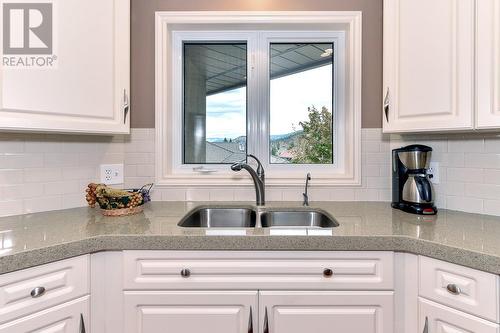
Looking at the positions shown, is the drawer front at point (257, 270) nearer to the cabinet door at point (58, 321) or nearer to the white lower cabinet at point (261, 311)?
the white lower cabinet at point (261, 311)

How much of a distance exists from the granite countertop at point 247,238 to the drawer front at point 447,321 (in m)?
0.17

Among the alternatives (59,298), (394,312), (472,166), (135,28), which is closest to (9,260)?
(59,298)

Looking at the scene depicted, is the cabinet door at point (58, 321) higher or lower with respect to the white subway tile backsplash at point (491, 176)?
lower

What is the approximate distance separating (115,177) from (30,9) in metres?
0.88

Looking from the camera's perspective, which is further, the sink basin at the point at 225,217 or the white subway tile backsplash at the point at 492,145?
the sink basin at the point at 225,217

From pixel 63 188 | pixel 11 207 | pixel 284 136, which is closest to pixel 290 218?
pixel 284 136

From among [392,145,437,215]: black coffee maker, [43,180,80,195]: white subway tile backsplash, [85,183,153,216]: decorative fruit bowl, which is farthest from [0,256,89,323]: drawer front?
[392,145,437,215]: black coffee maker

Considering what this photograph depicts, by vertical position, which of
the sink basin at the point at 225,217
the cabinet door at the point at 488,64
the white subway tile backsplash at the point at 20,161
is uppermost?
the cabinet door at the point at 488,64

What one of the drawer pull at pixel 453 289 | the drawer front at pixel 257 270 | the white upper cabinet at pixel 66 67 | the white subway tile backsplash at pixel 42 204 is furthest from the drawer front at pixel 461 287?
the white subway tile backsplash at pixel 42 204

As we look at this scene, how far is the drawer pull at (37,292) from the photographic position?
0.91 m

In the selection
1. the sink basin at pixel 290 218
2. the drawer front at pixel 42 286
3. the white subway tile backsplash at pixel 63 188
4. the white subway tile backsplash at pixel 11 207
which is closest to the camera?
the drawer front at pixel 42 286

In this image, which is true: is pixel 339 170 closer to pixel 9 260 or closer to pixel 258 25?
pixel 258 25

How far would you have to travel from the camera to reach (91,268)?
1.05 meters

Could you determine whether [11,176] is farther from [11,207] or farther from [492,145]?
[492,145]
